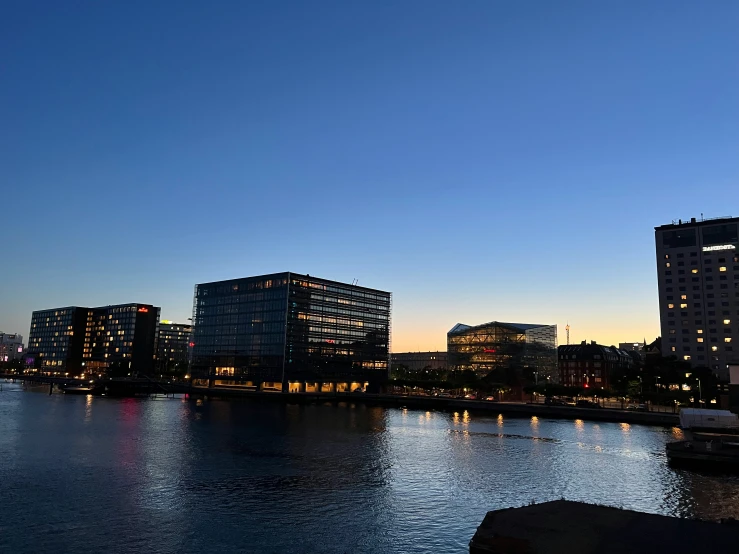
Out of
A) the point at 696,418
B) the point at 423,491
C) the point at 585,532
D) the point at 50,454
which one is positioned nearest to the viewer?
the point at 585,532

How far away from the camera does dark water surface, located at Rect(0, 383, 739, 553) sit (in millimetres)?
40219

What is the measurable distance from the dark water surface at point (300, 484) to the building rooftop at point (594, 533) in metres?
7.81

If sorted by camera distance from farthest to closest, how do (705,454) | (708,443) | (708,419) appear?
(708,419), (708,443), (705,454)

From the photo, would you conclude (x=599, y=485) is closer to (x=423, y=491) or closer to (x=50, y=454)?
(x=423, y=491)

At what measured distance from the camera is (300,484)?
56.8 meters

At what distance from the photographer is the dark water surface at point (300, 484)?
1583 inches

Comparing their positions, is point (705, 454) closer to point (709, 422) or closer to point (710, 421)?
point (709, 422)

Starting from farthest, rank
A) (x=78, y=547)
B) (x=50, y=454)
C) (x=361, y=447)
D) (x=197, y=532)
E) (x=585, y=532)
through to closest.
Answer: (x=361, y=447)
(x=50, y=454)
(x=197, y=532)
(x=78, y=547)
(x=585, y=532)

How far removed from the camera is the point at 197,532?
1599 inches

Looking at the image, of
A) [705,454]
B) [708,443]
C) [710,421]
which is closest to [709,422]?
[710,421]

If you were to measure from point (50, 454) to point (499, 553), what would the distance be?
66931mm

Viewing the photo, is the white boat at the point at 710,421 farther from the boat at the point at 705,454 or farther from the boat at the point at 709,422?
the boat at the point at 705,454

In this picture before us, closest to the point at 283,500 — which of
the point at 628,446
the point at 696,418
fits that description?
the point at 628,446

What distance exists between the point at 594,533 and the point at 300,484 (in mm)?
33858
